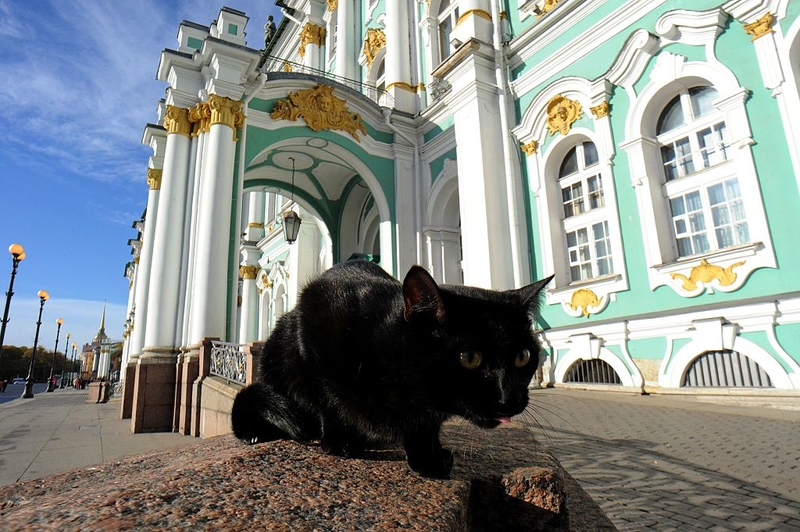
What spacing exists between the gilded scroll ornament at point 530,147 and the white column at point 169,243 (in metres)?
7.06

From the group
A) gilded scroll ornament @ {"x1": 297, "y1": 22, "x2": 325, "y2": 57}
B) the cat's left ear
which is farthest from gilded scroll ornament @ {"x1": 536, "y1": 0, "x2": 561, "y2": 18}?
gilded scroll ornament @ {"x1": 297, "y1": 22, "x2": 325, "y2": 57}

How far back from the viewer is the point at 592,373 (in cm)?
811

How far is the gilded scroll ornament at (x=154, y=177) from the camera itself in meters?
13.5

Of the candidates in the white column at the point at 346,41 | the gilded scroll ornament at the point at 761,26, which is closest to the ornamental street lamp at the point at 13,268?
the white column at the point at 346,41

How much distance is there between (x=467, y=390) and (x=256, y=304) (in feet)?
67.0

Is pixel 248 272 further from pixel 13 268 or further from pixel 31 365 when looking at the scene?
pixel 31 365

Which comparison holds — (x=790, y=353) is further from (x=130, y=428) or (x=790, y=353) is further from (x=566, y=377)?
(x=130, y=428)

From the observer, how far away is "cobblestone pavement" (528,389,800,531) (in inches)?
95.5

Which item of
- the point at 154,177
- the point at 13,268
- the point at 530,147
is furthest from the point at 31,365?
the point at 530,147

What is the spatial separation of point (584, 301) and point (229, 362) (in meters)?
5.92

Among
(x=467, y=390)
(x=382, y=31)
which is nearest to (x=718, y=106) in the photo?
(x=467, y=390)

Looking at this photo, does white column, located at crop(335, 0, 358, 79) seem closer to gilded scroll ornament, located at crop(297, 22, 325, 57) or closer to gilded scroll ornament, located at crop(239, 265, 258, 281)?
gilded scroll ornament, located at crop(297, 22, 325, 57)

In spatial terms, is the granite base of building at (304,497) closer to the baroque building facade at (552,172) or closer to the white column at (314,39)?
the baroque building facade at (552,172)

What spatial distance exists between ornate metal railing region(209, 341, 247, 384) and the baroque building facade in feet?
2.36
